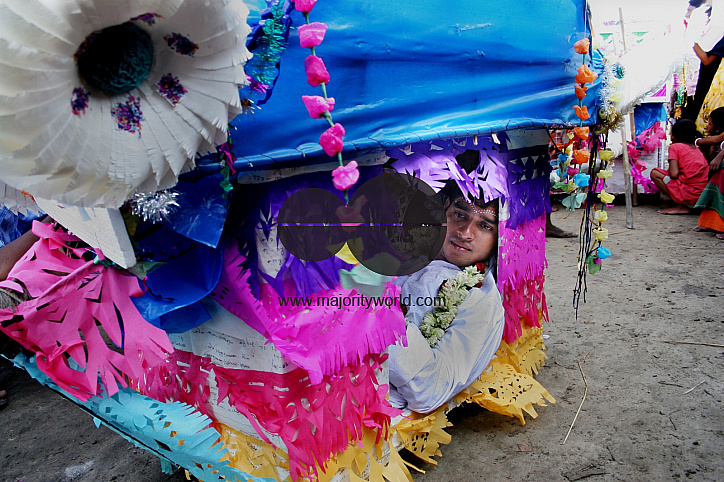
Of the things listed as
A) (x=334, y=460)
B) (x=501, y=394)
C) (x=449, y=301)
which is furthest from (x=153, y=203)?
(x=501, y=394)

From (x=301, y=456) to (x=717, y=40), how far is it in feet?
17.9

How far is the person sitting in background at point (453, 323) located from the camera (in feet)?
5.91

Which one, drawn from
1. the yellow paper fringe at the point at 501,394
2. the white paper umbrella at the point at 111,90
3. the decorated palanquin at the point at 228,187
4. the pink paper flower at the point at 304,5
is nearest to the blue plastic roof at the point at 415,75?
the decorated palanquin at the point at 228,187

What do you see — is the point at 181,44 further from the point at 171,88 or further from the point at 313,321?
the point at 313,321

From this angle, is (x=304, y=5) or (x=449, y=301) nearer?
(x=304, y=5)

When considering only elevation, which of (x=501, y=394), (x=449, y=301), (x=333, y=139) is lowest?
(x=501, y=394)

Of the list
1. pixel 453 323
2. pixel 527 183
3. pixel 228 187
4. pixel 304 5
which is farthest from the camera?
pixel 527 183

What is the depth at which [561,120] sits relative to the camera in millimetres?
1916

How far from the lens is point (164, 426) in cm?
116

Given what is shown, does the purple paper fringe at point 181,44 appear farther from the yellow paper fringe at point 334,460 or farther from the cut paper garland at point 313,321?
the yellow paper fringe at point 334,460

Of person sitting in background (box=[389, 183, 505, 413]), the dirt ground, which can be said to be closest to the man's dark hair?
the dirt ground

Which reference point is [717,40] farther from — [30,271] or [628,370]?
[30,271]

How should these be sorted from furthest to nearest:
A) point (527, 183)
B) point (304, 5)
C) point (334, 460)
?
point (527, 183), point (334, 460), point (304, 5)

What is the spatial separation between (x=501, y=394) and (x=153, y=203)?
1.65 meters
